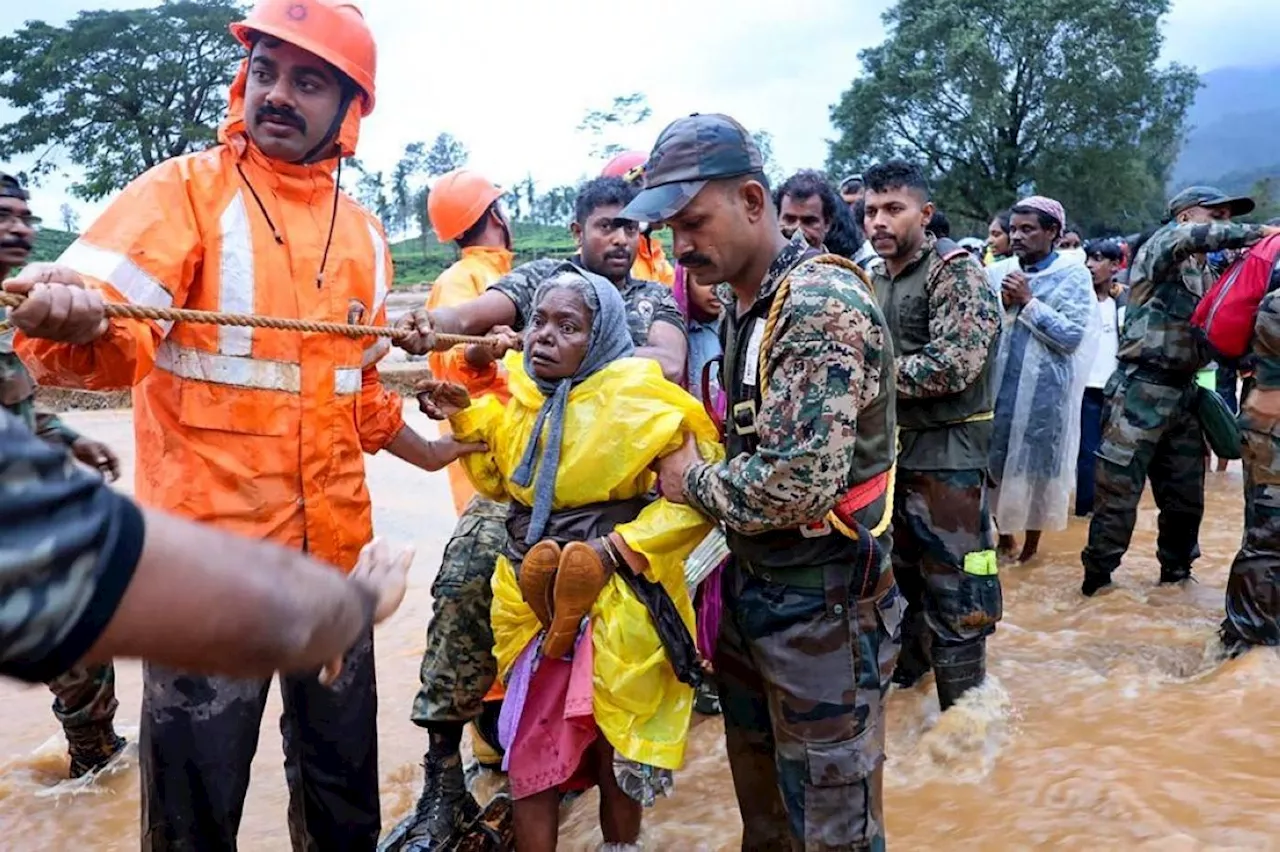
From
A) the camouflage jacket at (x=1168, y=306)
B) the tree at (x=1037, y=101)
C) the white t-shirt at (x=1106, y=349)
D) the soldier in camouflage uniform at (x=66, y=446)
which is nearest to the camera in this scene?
the soldier in camouflage uniform at (x=66, y=446)

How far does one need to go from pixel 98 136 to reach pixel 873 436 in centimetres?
3927

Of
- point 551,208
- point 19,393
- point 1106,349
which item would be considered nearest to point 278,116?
point 19,393

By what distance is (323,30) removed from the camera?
2482 millimetres

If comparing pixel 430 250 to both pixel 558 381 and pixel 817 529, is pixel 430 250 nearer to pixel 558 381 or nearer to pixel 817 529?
pixel 558 381

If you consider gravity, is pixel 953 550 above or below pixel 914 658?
above

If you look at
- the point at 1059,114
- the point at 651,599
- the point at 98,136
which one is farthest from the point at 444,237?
the point at 98,136

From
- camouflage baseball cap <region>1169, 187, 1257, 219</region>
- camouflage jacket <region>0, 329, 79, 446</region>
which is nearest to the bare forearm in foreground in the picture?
camouflage jacket <region>0, 329, 79, 446</region>

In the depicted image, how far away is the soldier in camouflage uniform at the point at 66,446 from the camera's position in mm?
2895

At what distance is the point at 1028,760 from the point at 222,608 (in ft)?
11.1

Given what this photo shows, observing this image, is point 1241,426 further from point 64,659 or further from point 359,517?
point 64,659

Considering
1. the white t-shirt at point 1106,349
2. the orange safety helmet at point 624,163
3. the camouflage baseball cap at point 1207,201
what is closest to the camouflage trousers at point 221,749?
the orange safety helmet at point 624,163

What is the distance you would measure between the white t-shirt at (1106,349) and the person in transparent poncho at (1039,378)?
4.99 ft

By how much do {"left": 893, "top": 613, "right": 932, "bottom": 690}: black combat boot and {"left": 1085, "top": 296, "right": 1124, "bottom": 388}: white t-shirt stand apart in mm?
3718

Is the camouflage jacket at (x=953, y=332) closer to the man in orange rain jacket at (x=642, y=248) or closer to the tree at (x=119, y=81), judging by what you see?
the man in orange rain jacket at (x=642, y=248)
